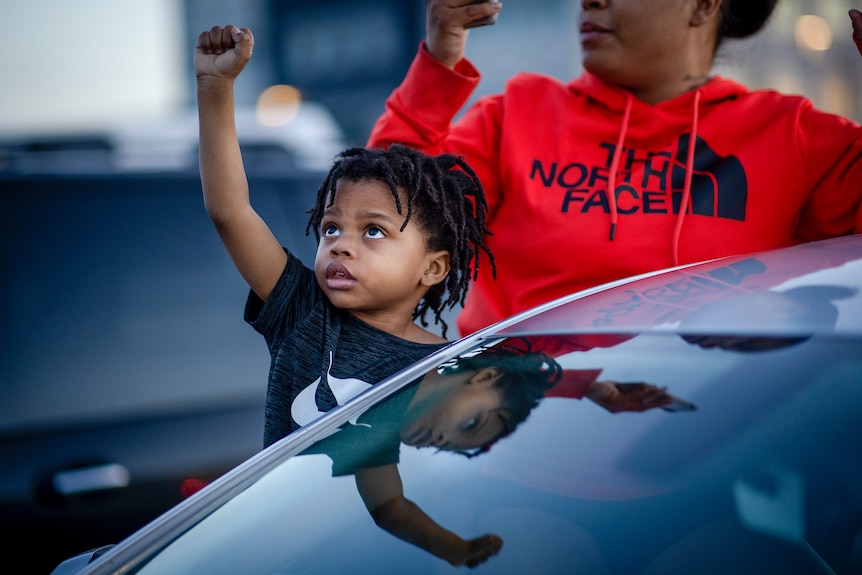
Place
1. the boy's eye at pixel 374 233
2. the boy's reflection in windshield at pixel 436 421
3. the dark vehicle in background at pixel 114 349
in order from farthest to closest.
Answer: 1. the dark vehicle in background at pixel 114 349
2. the boy's eye at pixel 374 233
3. the boy's reflection in windshield at pixel 436 421

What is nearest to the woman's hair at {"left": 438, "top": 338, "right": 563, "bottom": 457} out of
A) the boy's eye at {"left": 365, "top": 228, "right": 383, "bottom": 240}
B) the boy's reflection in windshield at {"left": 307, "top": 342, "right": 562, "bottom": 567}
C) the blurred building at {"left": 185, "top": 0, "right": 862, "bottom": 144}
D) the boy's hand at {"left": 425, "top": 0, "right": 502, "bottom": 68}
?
the boy's reflection in windshield at {"left": 307, "top": 342, "right": 562, "bottom": 567}

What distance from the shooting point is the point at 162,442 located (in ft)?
8.06

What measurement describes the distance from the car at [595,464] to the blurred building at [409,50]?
67.4 feet

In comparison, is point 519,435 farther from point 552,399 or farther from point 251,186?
point 251,186

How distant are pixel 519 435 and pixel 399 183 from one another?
2.36 ft

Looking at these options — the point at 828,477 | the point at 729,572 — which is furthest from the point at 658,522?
the point at 828,477

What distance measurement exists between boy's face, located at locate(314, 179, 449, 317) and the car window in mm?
820

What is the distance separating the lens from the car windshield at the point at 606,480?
1.30 meters

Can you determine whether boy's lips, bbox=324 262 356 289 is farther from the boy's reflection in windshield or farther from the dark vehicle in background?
the dark vehicle in background

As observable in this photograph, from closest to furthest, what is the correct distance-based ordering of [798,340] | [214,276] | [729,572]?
[729,572]
[798,340]
[214,276]

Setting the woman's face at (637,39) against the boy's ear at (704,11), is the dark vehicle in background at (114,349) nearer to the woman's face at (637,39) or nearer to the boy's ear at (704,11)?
the woman's face at (637,39)

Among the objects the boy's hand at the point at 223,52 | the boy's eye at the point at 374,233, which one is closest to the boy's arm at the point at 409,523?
the boy's eye at the point at 374,233

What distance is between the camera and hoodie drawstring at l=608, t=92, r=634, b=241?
209cm

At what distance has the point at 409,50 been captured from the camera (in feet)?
109
